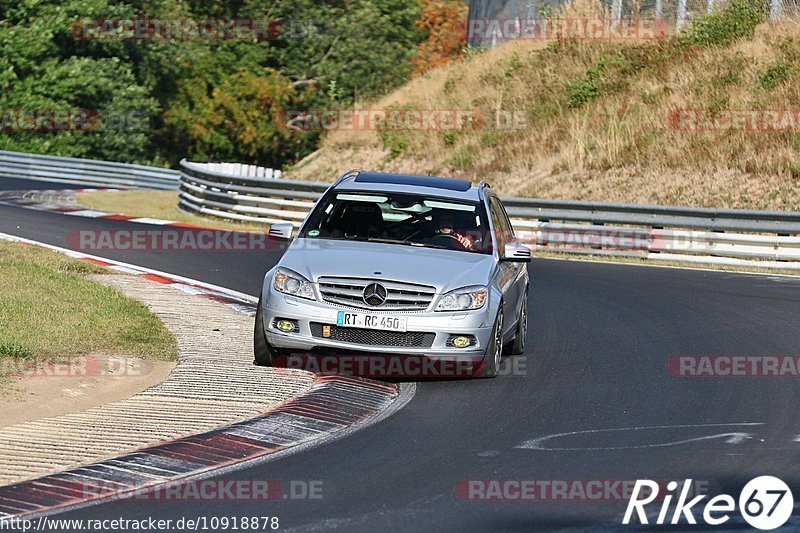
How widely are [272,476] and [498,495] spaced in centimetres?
133

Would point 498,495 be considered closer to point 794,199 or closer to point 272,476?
point 272,476

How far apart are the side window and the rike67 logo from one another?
497cm

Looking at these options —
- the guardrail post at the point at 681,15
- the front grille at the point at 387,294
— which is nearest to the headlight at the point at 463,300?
the front grille at the point at 387,294

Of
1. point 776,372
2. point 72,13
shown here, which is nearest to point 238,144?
point 72,13

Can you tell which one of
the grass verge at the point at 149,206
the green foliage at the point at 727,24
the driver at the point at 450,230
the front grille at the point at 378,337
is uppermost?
the green foliage at the point at 727,24

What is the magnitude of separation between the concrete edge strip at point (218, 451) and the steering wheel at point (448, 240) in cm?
168

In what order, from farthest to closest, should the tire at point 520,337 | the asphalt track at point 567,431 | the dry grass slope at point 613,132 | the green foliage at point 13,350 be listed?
1. the dry grass slope at point 613,132
2. the tire at point 520,337
3. the green foliage at point 13,350
4. the asphalt track at point 567,431

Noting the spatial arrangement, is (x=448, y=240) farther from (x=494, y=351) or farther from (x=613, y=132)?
(x=613, y=132)

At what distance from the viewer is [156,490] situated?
295 inches

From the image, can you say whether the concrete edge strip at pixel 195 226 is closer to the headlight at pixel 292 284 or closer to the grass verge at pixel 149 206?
the grass verge at pixel 149 206

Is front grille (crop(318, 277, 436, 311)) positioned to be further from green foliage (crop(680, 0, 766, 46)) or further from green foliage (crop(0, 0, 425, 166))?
green foliage (crop(0, 0, 425, 166))

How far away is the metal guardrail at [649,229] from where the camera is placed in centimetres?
2316

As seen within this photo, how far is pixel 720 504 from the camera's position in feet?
24.2

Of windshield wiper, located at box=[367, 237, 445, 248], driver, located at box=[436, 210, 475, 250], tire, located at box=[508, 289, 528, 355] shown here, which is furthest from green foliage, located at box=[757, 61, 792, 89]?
windshield wiper, located at box=[367, 237, 445, 248]
